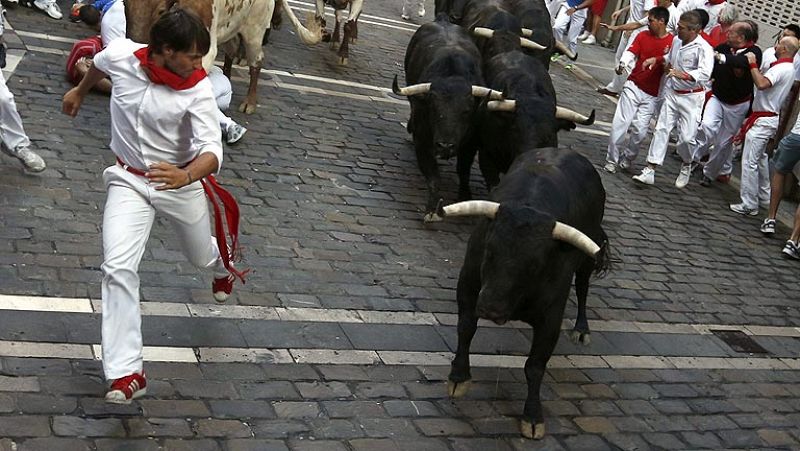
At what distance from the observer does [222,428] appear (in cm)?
544

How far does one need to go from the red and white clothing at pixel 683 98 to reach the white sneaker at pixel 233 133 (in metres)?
5.30

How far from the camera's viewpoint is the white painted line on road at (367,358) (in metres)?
5.82

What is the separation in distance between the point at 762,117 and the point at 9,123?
8.79m

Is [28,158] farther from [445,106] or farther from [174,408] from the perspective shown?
[445,106]

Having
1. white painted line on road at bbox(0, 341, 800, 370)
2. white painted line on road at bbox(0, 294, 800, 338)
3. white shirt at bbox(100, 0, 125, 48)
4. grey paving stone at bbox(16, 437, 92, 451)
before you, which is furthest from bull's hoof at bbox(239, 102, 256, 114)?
grey paving stone at bbox(16, 437, 92, 451)

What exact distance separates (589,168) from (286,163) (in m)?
3.88

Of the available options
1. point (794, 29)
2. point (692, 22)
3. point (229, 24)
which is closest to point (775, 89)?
point (794, 29)

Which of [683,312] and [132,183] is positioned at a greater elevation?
[132,183]

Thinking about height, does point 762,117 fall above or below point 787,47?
below

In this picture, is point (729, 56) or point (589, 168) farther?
point (729, 56)

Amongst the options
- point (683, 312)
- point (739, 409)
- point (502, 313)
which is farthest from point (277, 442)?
point (683, 312)

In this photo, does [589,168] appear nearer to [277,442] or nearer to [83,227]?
[277,442]

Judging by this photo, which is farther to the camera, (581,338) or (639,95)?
(639,95)

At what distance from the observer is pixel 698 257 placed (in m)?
10.4
